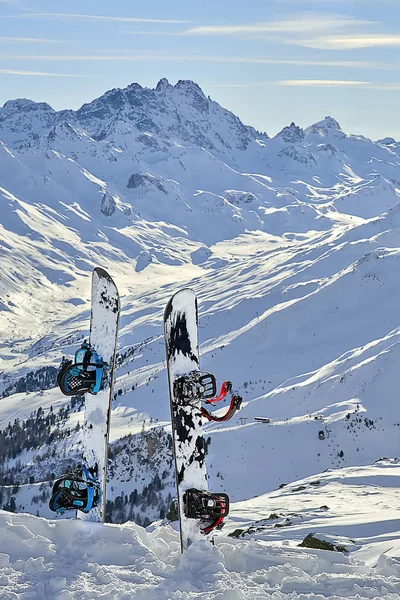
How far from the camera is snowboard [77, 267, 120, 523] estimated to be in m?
10.7

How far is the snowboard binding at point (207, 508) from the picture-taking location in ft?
31.7

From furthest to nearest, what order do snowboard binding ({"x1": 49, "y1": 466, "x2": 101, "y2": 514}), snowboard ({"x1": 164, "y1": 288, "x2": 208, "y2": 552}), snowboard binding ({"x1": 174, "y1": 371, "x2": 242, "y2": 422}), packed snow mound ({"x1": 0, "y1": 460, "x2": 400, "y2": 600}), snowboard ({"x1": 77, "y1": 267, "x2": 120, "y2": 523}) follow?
snowboard ({"x1": 77, "y1": 267, "x2": 120, "y2": 523})
snowboard binding ({"x1": 49, "y1": 466, "x2": 101, "y2": 514})
snowboard ({"x1": 164, "y1": 288, "x2": 208, "y2": 552})
snowboard binding ({"x1": 174, "y1": 371, "x2": 242, "y2": 422})
packed snow mound ({"x1": 0, "y1": 460, "x2": 400, "y2": 600})

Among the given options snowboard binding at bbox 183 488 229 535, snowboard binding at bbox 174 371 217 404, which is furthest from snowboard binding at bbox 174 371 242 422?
snowboard binding at bbox 183 488 229 535

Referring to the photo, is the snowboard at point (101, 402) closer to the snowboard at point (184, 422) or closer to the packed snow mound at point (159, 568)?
the packed snow mound at point (159, 568)

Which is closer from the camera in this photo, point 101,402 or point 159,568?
point 159,568

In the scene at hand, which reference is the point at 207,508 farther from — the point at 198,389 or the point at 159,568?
the point at 198,389

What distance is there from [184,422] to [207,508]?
1.17m

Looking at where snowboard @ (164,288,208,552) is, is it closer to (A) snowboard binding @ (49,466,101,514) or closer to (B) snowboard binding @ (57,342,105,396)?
(B) snowboard binding @ (57,342,105,396)

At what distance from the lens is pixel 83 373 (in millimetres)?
10617

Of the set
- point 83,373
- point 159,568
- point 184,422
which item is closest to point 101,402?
point 83,373

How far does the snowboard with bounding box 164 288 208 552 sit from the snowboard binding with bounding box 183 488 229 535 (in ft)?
0.27

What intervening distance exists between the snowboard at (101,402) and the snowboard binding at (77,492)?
104mm

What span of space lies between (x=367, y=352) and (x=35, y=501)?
36.9m

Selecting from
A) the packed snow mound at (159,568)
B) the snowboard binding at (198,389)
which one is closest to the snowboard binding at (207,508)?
the packed snow mound at (159,568)
